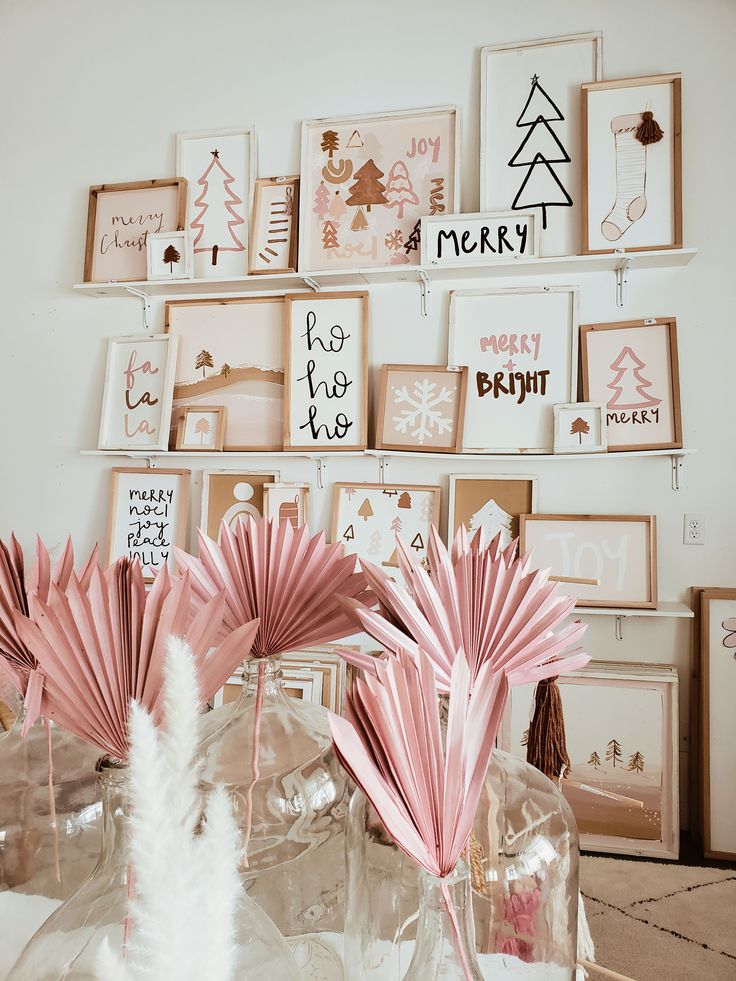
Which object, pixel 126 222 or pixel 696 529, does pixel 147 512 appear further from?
pixel 696 529

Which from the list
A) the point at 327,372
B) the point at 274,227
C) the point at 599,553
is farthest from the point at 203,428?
the point at 599,553

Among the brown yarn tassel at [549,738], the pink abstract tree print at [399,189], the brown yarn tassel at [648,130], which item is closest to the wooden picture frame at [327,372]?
the pink abstract tree print at [399,189]

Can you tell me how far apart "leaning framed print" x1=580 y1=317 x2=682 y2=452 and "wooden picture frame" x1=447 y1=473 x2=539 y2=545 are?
1.02 feet

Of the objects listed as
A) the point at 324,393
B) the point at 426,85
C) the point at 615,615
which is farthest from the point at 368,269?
the point at 615,615

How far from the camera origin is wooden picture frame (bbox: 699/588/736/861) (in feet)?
7.06

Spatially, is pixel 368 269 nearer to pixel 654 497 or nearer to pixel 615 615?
pixel 654 497

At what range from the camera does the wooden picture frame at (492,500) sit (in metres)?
2.43

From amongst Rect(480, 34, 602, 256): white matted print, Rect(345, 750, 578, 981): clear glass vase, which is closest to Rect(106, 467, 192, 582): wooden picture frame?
Rect(480, 34, 602, 256): white matted print

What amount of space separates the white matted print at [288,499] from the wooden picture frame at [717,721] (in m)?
1.34

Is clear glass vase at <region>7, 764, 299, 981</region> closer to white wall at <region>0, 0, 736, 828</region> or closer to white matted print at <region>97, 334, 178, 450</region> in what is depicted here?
white wall at <region>0, 0, 736, 828</region>

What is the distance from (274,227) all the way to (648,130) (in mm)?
1286

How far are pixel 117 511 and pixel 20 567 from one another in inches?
95.5

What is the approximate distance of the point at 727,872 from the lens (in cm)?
206

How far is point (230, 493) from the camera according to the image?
105 inches
